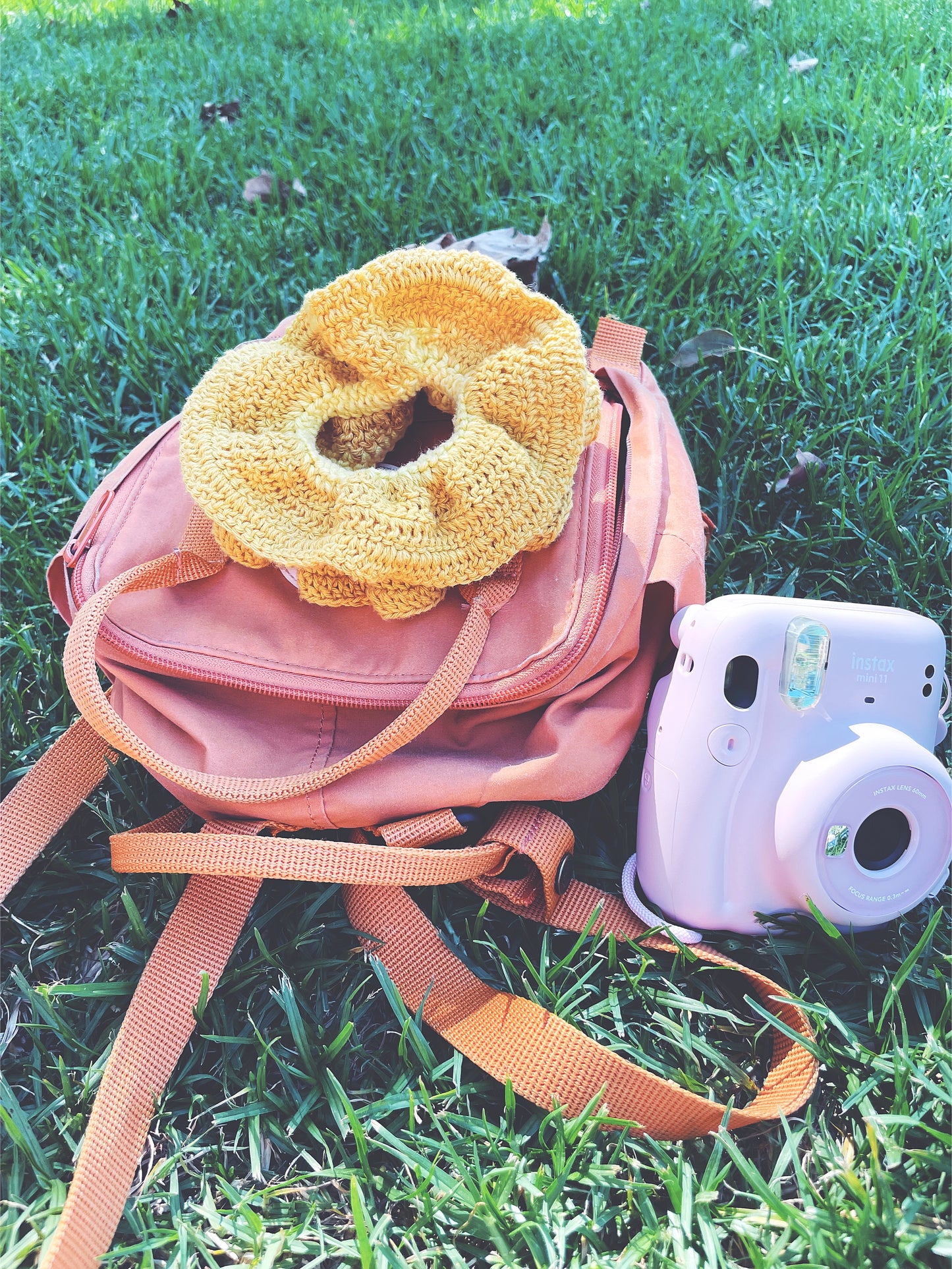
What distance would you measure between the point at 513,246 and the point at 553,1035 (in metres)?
1.68

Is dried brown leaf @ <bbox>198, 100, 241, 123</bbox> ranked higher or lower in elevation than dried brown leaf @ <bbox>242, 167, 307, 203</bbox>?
higher

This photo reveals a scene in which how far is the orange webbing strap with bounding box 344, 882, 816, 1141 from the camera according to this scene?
1.01 m

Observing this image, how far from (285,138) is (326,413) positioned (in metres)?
1.74

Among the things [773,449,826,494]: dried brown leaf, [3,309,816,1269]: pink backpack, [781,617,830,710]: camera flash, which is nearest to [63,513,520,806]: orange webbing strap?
[3,309,816,1269]: pink backpack

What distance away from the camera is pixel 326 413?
1.30 metres


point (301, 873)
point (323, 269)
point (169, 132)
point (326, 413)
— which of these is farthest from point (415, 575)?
point (169, 132)

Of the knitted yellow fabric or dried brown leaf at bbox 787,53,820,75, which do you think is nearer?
the knitted yellow fabric

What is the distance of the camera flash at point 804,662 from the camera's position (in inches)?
43.4

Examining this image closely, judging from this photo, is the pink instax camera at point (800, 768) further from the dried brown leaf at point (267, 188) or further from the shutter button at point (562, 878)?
the dried brown leaf at point (267, 188)

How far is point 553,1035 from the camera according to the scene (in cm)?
106

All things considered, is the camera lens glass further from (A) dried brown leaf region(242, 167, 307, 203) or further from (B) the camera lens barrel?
(A) dried brown leaf region(242, 167, 307, 203)

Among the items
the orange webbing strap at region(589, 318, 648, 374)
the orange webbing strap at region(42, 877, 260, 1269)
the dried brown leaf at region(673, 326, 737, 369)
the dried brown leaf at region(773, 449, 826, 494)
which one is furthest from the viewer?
the dried brown leaf at region(673, 326, 737, 369)

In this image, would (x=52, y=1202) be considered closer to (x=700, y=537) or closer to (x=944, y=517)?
(x=700, y=537)

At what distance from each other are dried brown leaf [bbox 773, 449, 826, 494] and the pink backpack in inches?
15.3
